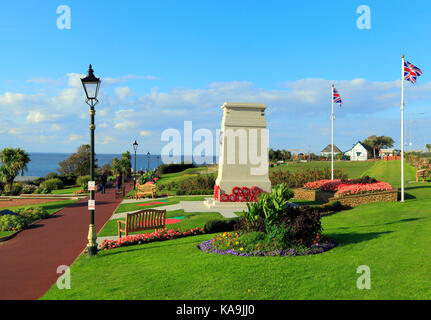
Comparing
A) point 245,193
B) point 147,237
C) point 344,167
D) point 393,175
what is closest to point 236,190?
point 245,193

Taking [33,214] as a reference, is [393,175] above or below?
above

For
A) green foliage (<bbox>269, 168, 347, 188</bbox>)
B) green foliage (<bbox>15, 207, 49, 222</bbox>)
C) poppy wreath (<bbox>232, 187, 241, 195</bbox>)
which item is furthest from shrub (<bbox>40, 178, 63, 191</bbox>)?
poppy wreath (<bbox>232, 187, 241, 195</bbox>)

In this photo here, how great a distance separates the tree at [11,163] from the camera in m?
35.2

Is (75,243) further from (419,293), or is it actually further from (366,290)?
(419,293)

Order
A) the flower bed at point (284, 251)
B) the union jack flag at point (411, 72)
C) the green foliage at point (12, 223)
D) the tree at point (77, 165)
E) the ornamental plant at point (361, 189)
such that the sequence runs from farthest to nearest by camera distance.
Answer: the tree at point (77, 165)
the ornamental plant at point (361, 189)
the union jack flag at point (411, 72)
the green foliage at point (12, 223)
the flower bed at point (284, 251)

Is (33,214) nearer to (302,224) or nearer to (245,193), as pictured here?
(245,193)

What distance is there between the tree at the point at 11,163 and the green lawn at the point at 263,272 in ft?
102

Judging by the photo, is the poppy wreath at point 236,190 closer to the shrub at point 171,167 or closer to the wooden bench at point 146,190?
the wooden bench at point 146,190

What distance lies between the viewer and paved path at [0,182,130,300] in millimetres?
7832

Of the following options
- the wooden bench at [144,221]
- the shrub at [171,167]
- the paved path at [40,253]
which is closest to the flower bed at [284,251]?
the wooden bench at [144,221]

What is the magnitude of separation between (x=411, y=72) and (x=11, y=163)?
37.7 meters

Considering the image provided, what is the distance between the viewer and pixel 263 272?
7250mm

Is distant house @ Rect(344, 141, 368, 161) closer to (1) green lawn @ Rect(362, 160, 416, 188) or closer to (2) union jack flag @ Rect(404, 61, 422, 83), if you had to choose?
(1) green lawn @ Rect(362, 160, 416, 188)
